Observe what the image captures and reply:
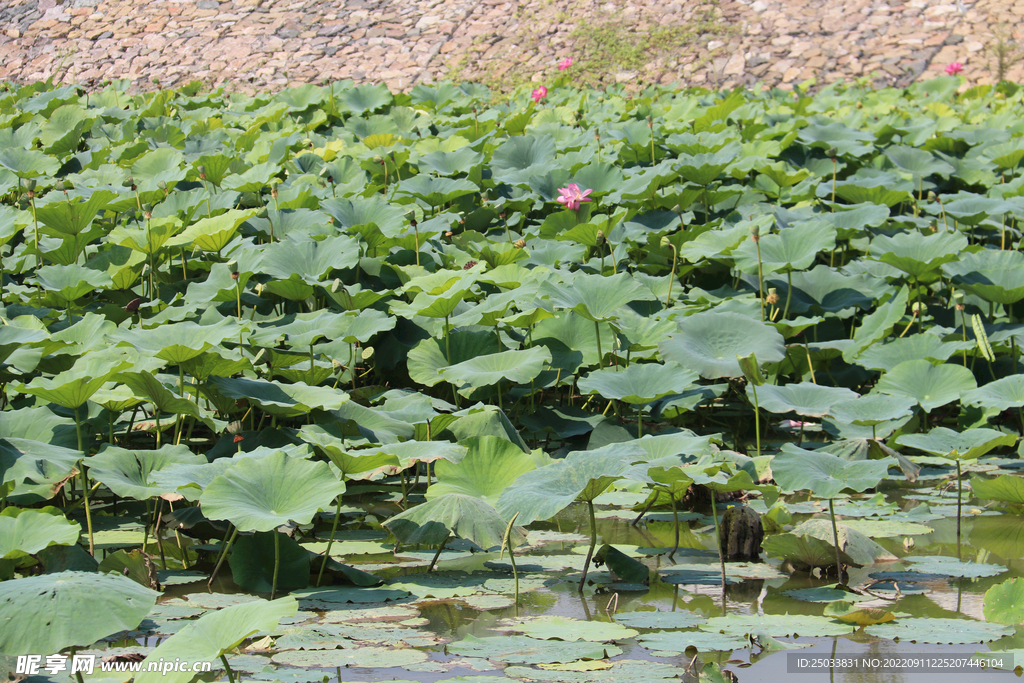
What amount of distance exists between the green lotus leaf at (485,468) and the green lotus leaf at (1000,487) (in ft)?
3.22

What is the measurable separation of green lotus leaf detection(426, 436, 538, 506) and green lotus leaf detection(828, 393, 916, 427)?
0.88 metres

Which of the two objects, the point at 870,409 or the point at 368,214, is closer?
the point at 870,409

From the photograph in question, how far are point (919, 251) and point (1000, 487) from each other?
47.8 inches

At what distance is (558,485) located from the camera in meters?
1.62

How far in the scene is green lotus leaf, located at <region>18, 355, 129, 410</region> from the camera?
6.35ft

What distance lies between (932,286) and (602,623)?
2.35 metres

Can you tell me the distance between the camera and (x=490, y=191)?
4.07 meters

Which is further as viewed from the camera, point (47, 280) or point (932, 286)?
point (932, 286)

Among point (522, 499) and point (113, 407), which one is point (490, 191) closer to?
point (113, 407)

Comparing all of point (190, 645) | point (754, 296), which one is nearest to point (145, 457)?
point (190, 645)

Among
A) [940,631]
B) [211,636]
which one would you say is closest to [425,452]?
[211,636]

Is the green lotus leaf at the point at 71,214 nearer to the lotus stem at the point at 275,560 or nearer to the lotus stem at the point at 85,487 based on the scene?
the lotus stem at the point at 85,487

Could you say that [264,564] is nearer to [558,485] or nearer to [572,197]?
[558,485]

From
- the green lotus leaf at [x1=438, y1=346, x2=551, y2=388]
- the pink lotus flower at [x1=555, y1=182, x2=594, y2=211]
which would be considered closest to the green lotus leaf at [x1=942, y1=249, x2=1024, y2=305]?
the pink lotus flower at [x1=555, y1=182, x2=594, y2=211]
